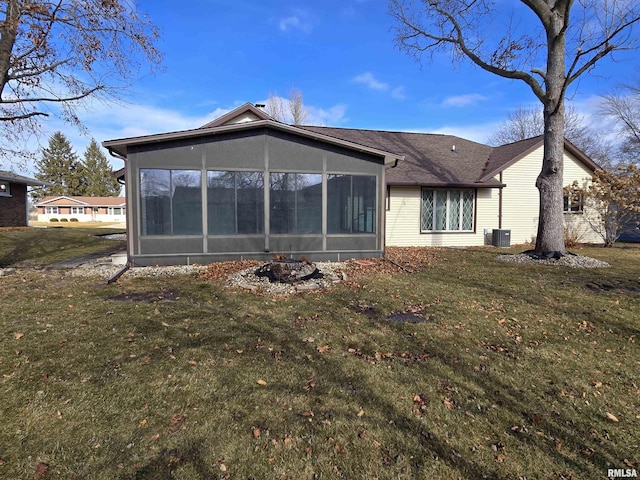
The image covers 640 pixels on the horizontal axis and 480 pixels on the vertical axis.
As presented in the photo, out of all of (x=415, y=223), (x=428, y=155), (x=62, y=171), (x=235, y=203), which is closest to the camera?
(x=235, y=203)

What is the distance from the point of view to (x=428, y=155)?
53.3 ft

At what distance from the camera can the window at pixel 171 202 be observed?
29.5 ft

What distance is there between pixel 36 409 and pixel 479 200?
49.7 ft

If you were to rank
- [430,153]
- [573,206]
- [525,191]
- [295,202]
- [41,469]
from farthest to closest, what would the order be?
[430,153]
[573,206]
[525,191]
[295,202]
[41,469]

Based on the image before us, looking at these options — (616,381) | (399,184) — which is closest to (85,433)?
(616,381)

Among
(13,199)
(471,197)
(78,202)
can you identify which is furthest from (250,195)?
(78,202)

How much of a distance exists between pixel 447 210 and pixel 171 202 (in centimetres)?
1065

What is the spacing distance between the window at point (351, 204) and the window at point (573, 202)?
10394mm

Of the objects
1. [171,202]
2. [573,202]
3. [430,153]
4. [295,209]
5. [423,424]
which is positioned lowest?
[423,424]

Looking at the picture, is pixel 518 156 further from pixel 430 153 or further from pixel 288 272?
pixel 288 272

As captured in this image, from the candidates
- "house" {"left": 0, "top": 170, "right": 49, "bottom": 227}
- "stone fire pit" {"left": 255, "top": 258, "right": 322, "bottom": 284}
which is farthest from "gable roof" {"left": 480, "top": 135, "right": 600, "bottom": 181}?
"house" {"left": 0, "top": 170, "right": 49, "bottom": 227}

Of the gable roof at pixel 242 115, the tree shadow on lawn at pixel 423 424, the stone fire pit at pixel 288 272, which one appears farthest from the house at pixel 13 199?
the tree shadow on lawn at pixel 423 424

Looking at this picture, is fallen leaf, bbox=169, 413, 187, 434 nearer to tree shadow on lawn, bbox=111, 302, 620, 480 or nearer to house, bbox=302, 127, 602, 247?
tree shadow on lawn, bbox=111, 302, 620, 480

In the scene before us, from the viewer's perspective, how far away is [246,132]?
9523mm
